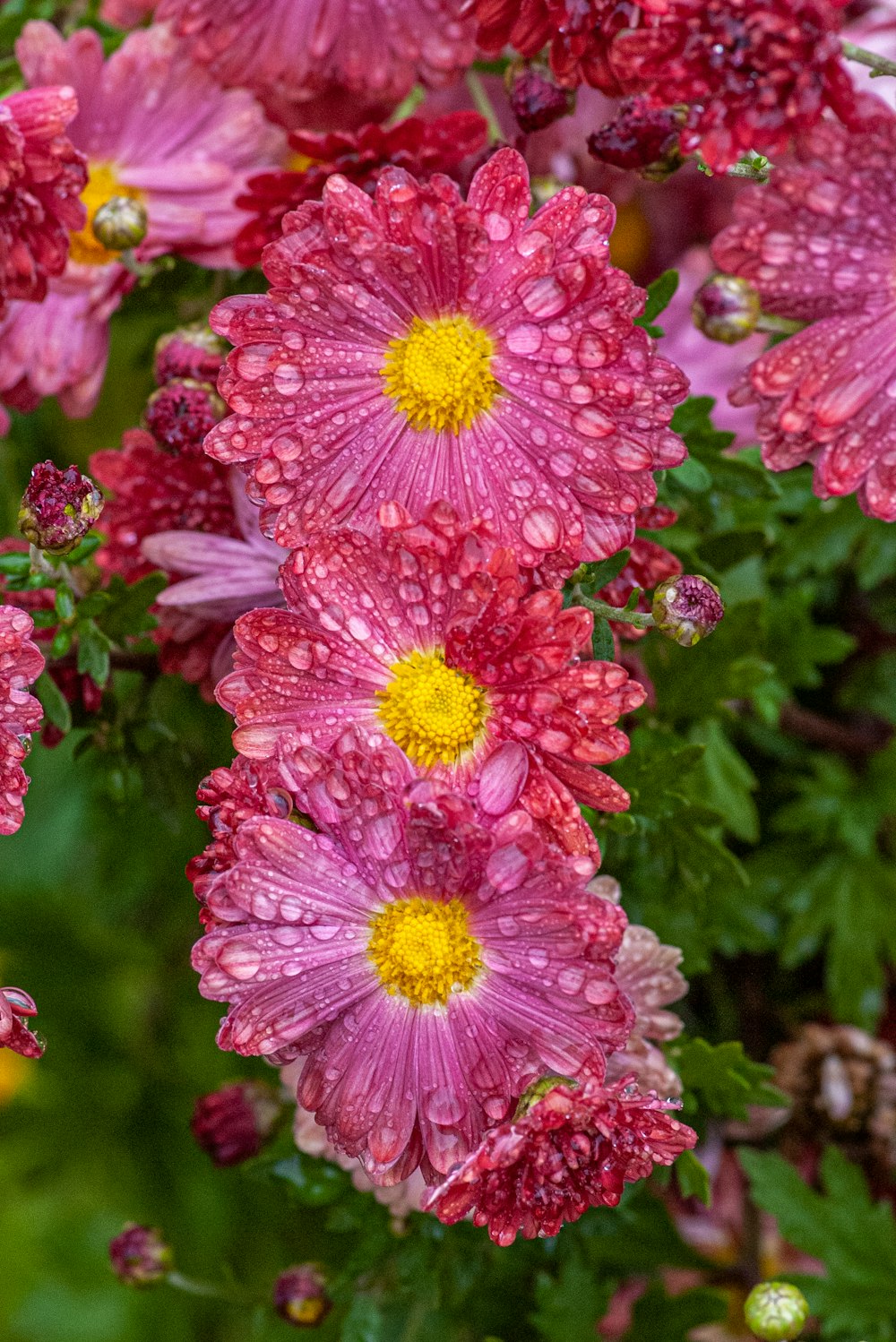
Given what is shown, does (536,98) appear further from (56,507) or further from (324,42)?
(56,507)

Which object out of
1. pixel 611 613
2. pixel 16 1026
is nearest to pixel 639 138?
pixel 611 613

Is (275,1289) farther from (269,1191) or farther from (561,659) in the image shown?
(561,659)

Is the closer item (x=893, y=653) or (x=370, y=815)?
(x=370, y=815)

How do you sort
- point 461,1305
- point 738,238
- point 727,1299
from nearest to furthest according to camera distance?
point 738,238, point 461,1305, point 727,1299

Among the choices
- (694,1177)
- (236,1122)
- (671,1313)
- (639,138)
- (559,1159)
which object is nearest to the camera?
(559,1159)

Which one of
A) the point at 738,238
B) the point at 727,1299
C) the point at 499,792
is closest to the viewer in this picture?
the point at 499,792

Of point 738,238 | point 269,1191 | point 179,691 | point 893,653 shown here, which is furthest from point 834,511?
point 269,1191

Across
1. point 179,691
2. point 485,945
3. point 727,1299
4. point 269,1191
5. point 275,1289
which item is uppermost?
point 485,945
